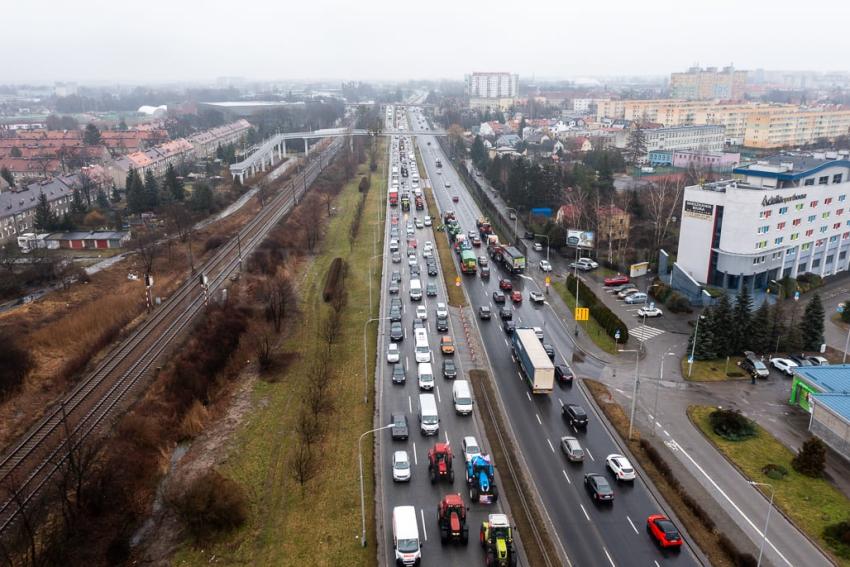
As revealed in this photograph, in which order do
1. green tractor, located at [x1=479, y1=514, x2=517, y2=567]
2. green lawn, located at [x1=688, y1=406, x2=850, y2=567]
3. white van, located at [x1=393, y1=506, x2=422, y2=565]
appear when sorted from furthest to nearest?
green lawn, located at [x1=688, y1=406, x2=850, y2=567] < white van, located at [x1=393, y1=506, x2=422, y2=565] < green tractor, located at [x1=479, y1=514, x2=517, y2=567]

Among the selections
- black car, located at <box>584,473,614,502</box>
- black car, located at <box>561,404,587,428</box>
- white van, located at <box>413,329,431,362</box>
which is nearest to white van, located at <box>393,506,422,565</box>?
black car, located at <box>584,473,614,502</box>

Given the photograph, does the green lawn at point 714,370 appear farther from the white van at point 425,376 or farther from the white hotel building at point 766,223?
the white van at point 425,376

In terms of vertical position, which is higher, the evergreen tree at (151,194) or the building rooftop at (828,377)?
the evergreen tree at (151,194)

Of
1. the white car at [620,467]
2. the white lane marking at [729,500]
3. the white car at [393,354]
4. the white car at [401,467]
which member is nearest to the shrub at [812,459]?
the white lane marking at [729,500]

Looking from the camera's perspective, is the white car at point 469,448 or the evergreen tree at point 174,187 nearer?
the white car at point 469,448

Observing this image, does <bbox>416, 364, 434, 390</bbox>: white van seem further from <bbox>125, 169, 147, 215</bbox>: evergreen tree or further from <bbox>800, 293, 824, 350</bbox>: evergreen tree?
<bbox>125, 169, 147, 215</bbox>: evergreen tree

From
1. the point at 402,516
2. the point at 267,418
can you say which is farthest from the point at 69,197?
the point at 402,516

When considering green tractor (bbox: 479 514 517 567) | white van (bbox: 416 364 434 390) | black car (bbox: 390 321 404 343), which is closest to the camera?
green tractor (bbox: 479 514 517 567)
